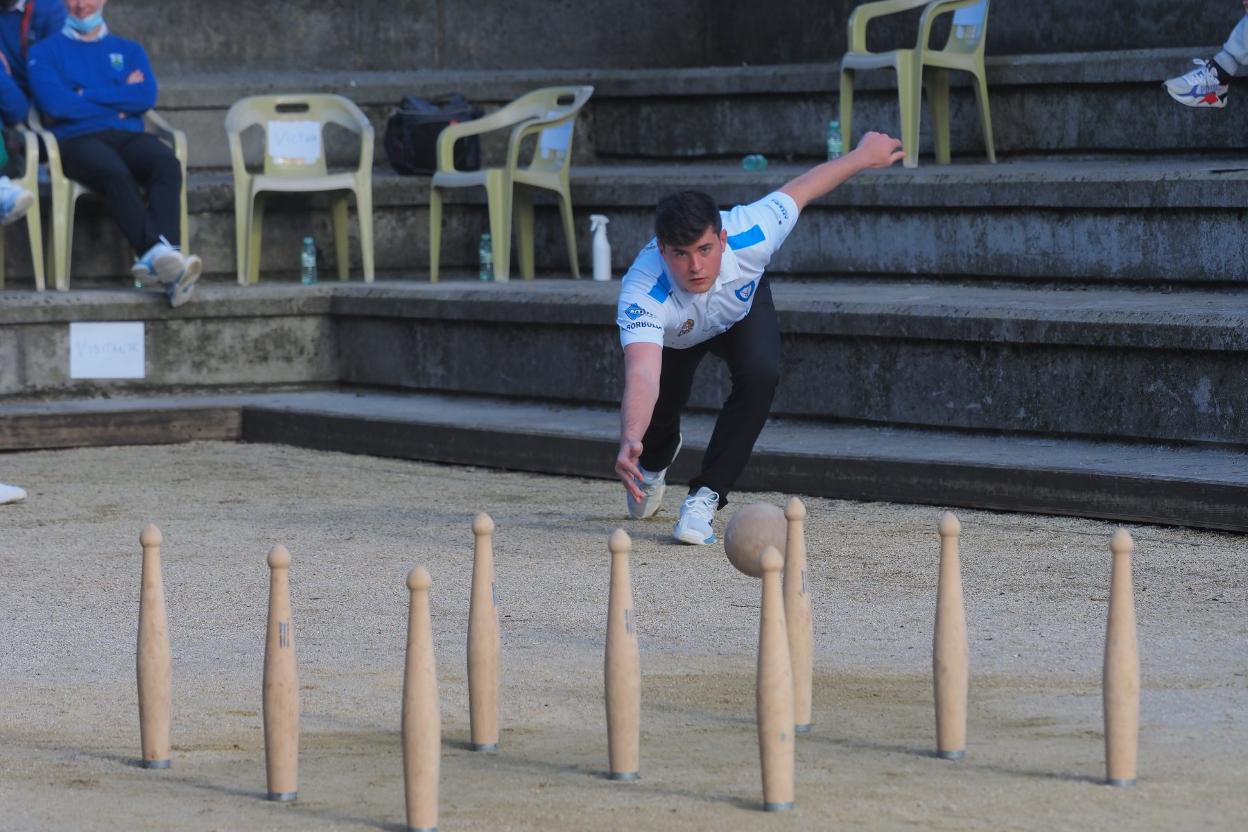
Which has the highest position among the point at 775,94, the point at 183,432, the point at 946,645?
the point at 775,94

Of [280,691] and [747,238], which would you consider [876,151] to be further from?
[280,691]

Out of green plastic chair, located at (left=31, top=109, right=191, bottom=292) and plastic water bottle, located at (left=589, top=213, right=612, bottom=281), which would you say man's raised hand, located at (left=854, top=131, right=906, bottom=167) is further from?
green plastic chair, located at (left=31, top=109, right=191, bottom=292)

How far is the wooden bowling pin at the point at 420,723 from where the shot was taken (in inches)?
171

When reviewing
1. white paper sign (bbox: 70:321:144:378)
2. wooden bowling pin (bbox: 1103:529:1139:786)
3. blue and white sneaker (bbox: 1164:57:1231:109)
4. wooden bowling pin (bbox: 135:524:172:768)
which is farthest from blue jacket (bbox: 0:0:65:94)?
wooden bowling pin (bbox: 1103:529:1139:786)

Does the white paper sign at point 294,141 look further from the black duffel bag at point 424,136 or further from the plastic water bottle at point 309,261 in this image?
the black duffel bag at point 424,136

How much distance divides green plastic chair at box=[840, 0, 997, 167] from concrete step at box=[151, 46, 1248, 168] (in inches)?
9.4

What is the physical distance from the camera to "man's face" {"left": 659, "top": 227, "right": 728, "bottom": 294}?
7.08m

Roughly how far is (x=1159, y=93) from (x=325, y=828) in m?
8.10

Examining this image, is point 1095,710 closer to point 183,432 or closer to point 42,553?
point 42,553

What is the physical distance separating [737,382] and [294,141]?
17.8 feet

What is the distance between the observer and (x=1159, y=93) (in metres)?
11.3

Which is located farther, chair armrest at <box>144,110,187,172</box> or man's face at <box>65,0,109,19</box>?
chair armrest at <box>144,110,187,172</box>

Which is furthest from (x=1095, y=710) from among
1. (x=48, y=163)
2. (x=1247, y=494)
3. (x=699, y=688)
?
(x=48, y=163)

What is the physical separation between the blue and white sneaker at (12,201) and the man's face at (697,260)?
5.09 metres
